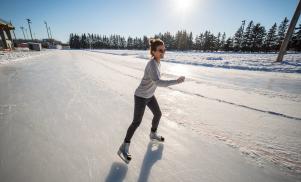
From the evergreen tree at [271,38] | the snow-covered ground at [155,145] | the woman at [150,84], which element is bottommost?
the snow-covered ground at [155,145]

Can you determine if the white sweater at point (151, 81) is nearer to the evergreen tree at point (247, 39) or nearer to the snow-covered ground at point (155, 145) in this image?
the snow-covered ground at point (155, 145)

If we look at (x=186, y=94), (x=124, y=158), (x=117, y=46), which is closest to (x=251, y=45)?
(x=186, y=94)

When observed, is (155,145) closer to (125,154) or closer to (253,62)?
(125,154)

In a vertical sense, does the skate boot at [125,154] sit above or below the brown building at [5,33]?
below

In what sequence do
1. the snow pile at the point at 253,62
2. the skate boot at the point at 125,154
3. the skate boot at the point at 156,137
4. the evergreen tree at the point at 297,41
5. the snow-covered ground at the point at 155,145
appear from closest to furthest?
1. the snow-covered ground at the point at 155,145
2. the skate boot at the point at 125,154
3. the skate boot at the point at 156,137
4. the snow pile at the point at 253,62
5. the evergreen tree at the point at 297,41

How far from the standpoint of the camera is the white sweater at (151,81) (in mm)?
2035

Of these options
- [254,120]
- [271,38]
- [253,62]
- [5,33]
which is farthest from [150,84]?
[271,38]

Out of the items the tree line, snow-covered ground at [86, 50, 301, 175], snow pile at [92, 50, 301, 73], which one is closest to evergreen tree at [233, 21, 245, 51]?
the tree line

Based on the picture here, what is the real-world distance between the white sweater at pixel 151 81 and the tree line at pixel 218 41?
71.1ft

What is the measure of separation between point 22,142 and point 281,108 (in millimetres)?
5913

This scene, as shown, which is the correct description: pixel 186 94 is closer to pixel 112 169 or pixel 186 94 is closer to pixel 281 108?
pixel 281 108

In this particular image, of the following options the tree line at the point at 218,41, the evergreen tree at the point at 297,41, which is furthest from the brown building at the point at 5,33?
the evergreen tree at the point at 297,41

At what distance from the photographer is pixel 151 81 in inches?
86.8

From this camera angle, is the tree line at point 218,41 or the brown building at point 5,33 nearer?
the brown building at point 5,33
